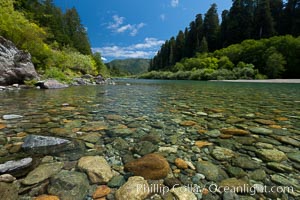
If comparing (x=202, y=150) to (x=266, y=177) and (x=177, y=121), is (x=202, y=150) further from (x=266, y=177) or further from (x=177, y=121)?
(x=177, y=121)

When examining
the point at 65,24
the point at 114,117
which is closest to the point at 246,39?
the point at 65,24

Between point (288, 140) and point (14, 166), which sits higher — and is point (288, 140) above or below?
below

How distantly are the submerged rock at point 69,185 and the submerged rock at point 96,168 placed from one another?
0.21 ft

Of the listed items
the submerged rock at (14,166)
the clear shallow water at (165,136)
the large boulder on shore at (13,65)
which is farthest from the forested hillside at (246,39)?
the submerged rock at (14,166)

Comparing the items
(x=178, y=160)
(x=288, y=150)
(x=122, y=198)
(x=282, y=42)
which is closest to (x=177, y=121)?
(x=178, y=160)

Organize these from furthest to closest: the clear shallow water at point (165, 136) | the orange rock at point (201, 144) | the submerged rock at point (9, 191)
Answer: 1. the orange rock at point (201, 144)
2. the clear shallow water at point (165, 136)
3. the submerged rock at point (9, 191)

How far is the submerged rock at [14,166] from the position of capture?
4.64 feet

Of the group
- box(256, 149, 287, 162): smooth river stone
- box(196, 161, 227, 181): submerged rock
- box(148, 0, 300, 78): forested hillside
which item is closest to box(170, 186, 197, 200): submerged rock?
box(196, 161, 227, 181): submerged rock

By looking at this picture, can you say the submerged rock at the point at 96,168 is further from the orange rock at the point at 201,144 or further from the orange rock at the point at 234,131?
the orange rock at the point at 234,131

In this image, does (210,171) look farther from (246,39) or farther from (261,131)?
(246,39)

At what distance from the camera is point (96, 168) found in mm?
1542

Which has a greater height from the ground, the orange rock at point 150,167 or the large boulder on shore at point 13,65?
the large boulder on shore at point 13,65

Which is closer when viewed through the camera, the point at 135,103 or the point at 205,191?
the point at 205,191

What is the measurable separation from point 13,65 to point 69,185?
10835mm
